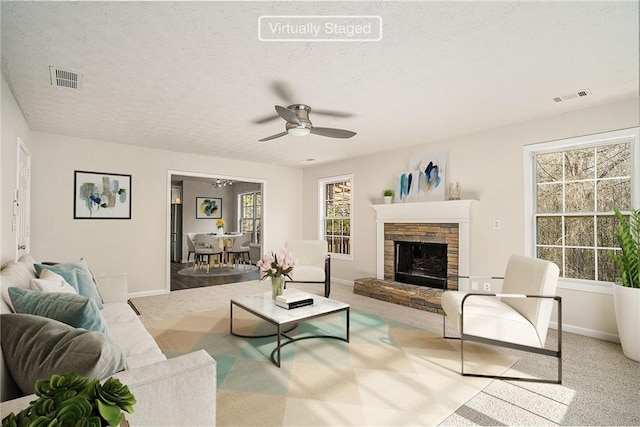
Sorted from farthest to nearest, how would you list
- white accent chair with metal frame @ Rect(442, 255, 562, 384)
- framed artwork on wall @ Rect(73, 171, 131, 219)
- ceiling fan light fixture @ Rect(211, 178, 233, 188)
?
ceiling fan light fixture @ Rect(211, 178, 233, 188) < framed artwork on wall @ Rect(73, 171, 131, 219) < white accent chair with metal frame @ Rect(442, 255, 562, 384)

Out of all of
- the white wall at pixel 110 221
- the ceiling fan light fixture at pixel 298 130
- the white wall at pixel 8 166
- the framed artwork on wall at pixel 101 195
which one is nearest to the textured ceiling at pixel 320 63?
the white wall at pixel 8 166

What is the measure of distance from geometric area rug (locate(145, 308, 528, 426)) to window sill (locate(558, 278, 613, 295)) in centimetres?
140

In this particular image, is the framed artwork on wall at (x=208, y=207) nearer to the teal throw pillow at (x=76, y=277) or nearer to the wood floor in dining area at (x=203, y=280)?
the wood floor in dining area at (x=203, y=280)

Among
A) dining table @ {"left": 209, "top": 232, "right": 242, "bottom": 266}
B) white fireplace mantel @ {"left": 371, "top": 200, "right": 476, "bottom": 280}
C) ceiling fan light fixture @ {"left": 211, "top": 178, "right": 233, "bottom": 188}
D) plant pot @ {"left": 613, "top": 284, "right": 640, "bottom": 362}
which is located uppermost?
ceiling fan light fixture @ {"left": 211, "top": 178, "right": 233, "bottom": 188}

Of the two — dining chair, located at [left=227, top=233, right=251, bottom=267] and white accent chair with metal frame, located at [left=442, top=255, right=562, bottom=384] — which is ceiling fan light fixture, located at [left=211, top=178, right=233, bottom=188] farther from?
white accent chair with metal frame, located at [left=442, top=255, right=562, bottom=384]

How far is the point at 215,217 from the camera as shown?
34.2 ft

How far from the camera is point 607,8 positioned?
1.85 metres

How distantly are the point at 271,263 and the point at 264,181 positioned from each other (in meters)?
3.84

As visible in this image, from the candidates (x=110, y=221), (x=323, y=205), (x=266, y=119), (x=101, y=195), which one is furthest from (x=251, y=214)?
(x=266, y=119)

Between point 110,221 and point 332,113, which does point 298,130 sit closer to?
point 332,113

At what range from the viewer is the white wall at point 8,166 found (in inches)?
106

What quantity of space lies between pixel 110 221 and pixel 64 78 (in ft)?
9.50

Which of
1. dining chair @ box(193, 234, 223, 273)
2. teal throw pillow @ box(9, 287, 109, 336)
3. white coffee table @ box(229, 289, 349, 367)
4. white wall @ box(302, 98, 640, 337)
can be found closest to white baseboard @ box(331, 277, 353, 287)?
white wall @ box(302, 98, 640, 337)

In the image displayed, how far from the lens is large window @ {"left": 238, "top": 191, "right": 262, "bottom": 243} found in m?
9.81
